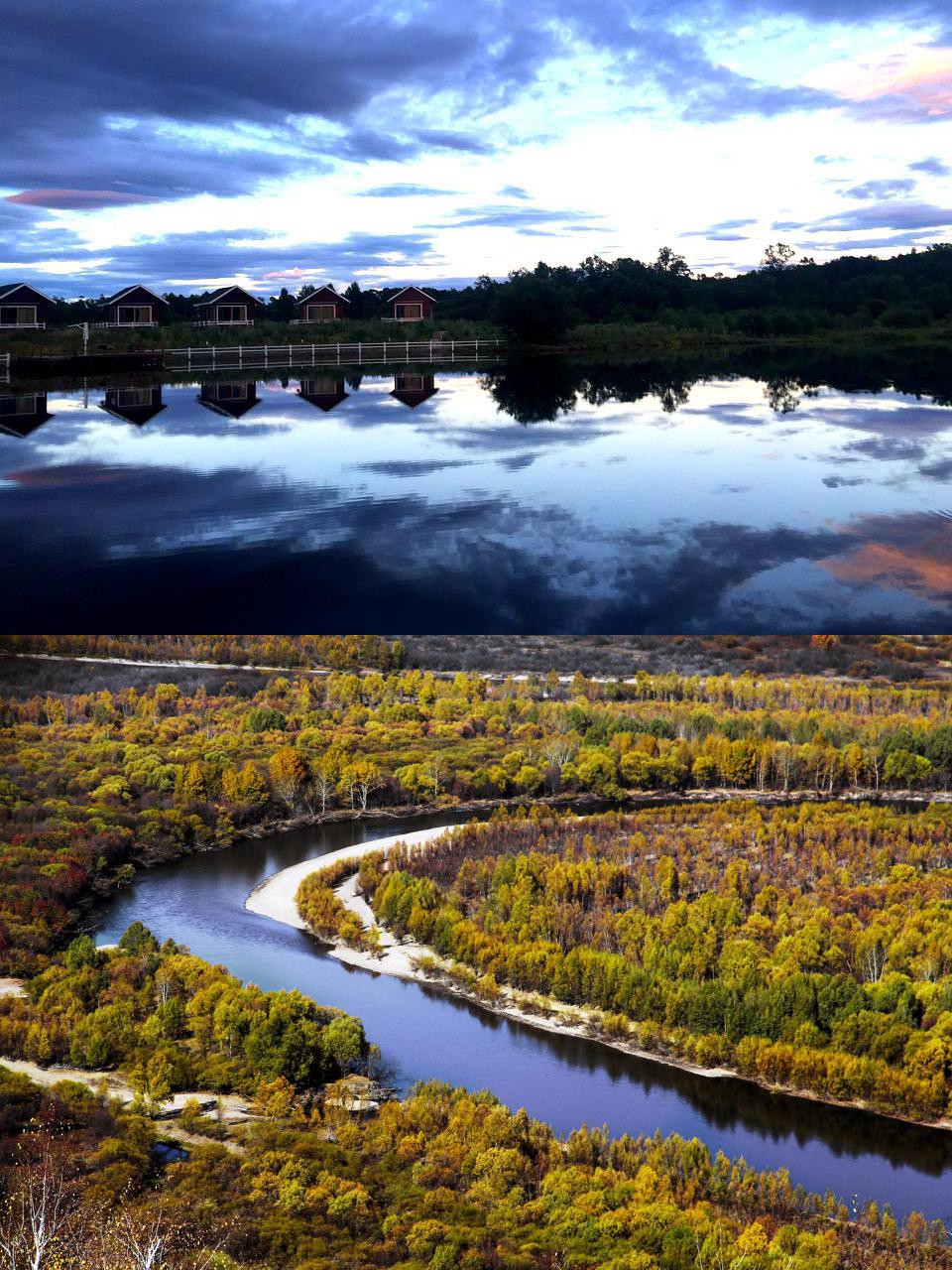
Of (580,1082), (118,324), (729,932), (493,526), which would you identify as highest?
(118,324)

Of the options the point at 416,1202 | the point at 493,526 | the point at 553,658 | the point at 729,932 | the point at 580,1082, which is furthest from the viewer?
the point at 553,658

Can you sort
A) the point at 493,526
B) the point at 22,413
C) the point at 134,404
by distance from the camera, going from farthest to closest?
the point at 134,404 → the point at 22,413 → the point at 493,526

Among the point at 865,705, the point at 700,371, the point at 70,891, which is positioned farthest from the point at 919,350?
the point at 865,705

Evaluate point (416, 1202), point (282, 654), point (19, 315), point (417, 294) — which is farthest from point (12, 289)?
point (282, 654)

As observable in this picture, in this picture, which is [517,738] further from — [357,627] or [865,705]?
[357,627]

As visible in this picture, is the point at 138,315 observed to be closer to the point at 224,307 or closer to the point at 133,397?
the point at 224,307

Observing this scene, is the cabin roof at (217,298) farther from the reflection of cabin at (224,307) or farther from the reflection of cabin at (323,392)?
the reflection of cabin at (323,392)

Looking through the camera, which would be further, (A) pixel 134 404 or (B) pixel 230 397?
(B) pixel 230 397
